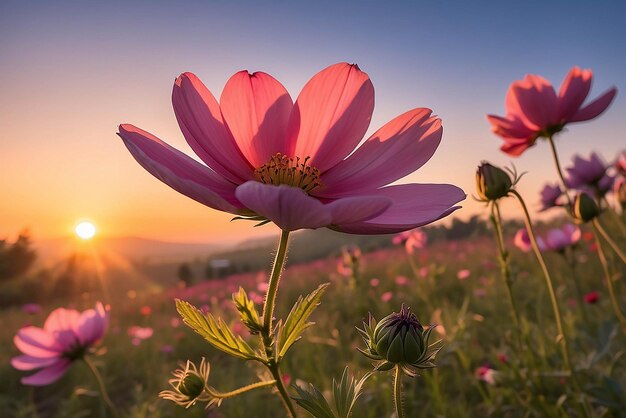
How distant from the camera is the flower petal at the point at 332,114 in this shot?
657mm

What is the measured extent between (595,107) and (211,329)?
1.39m

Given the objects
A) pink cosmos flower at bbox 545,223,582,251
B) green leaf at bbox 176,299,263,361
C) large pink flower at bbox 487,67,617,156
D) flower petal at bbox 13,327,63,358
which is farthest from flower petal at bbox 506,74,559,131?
flower petal at bbox 13,327,63,358

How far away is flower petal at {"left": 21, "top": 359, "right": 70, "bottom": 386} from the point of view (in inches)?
56.9

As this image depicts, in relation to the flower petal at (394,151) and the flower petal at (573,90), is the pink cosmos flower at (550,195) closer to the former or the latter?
the flower petal at (573,90)

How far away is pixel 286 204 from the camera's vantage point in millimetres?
450

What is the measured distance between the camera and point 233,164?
677 millimetres

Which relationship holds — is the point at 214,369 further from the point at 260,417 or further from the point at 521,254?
the point at 521,254

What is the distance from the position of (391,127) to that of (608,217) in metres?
4.65

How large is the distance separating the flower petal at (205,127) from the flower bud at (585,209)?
45.6 inches

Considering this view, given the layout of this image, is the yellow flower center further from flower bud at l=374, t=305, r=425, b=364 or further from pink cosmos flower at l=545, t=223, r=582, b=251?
pink cosmos flower at l=545, t=223, r=582, b=251

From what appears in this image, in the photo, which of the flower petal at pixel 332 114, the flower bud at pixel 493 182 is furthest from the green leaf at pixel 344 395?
the flower bud at pixel 493 182

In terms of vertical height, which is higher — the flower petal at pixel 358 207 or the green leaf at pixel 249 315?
the flower petal at pixel 358 207

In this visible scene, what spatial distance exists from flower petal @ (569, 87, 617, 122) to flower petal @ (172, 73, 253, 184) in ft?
3.97

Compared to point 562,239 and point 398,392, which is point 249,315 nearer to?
point 398,392
